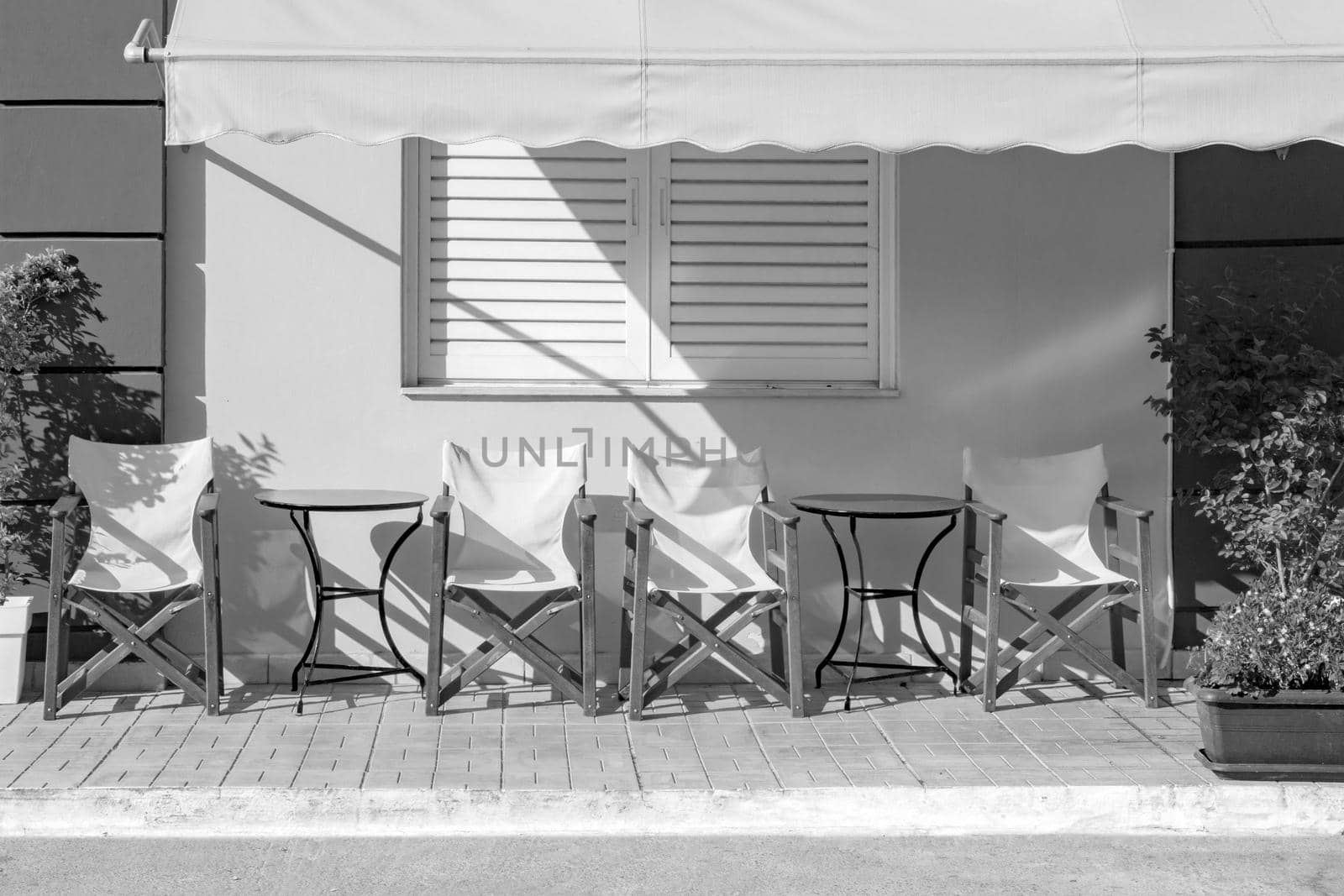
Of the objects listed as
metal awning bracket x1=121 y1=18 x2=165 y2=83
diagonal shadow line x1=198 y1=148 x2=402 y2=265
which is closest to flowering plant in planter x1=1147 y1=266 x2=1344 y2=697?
diagonal shadow line x1=198 y1=148 x2=402 y2=265

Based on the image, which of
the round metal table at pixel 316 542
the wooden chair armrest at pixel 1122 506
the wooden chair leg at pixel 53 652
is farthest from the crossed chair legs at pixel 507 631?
the wooden chair armrest at pixel 1122 506

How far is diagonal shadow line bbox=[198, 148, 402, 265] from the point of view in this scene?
6.38 m

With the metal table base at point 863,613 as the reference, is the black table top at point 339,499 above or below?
above

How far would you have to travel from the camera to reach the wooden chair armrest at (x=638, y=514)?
5.70m

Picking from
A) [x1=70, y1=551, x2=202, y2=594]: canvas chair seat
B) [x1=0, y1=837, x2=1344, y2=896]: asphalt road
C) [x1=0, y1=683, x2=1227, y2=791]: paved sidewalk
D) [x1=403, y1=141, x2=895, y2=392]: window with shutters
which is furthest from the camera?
[x1=403, y1=141, x2=895, y2=392]: window with shutters

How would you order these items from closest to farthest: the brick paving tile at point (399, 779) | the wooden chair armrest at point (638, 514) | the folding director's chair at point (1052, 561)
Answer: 1. the brick paving tile at point (399, 779)
2. the wooden chair armrest at point (638, 514)
3. the folding director's chair at point (1052, 561)

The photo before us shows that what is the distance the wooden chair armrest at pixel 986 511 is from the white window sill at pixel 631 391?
27.8 inches

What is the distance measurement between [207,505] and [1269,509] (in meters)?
4.63

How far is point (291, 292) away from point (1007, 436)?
11.5 ft

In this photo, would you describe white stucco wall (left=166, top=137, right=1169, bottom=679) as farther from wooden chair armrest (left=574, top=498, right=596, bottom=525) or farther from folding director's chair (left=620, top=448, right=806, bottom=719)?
wooden chair armrest (left=574, top=498, right=596, bottom=525)

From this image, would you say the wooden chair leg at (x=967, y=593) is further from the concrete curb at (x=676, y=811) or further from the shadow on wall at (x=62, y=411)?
the shadow on wall at (x=62, y=411)

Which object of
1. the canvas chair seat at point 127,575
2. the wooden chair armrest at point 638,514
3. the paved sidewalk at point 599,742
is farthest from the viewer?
the canvas chair seat at point 127,575

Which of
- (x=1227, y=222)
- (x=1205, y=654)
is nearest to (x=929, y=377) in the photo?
(x=1227, y=222)

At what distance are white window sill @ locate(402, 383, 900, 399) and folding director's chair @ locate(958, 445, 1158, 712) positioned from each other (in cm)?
65
